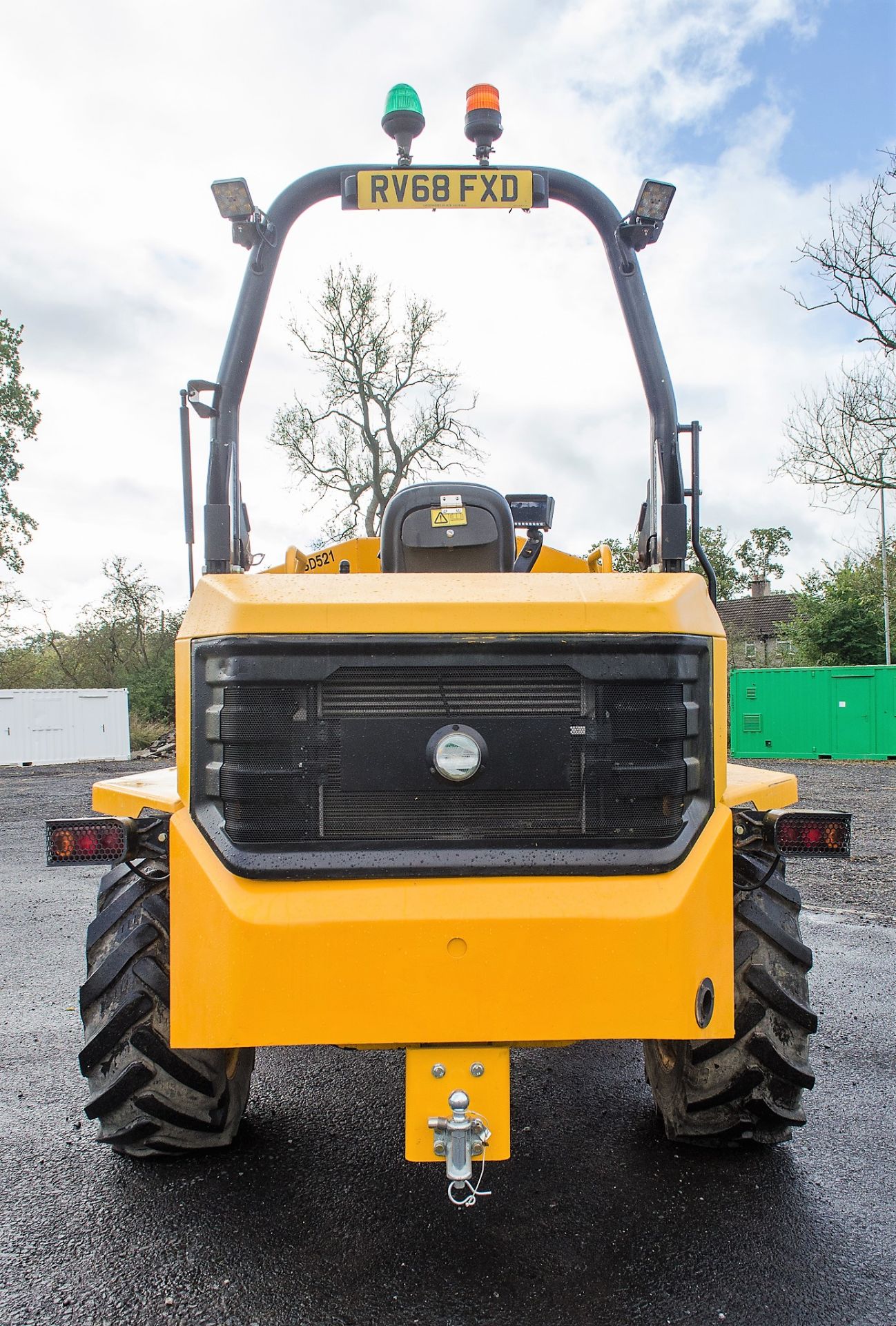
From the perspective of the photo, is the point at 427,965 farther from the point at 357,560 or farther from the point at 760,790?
the point at 357,560

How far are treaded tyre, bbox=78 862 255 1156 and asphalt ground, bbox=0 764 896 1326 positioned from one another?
0.22m

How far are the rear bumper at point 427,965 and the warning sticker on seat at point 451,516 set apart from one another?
1.33m

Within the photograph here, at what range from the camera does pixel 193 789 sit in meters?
2.37

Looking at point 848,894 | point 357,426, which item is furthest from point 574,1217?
point 357,426

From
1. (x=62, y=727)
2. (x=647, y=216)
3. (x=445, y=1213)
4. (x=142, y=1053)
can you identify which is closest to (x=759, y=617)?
(x=62, y=727)

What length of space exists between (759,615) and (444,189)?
51.2m

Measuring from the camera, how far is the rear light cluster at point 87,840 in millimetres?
2654

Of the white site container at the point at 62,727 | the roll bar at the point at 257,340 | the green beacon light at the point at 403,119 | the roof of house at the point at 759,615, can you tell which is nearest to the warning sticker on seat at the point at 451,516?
the roll bar at the point at 257,340

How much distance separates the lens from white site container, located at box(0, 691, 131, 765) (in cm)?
2142

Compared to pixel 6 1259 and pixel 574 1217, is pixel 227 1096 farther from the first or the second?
pixel 574 1217

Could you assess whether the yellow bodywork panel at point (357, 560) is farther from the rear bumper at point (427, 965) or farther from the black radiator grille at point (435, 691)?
the rear bumper at point (427, 965)

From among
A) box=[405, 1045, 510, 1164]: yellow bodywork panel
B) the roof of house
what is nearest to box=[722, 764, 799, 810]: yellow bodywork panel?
box=[405, 1045, 510, 1164]: yellow bodywork panel

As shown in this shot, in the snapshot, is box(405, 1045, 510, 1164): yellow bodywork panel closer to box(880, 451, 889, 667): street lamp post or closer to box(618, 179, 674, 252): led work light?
box(618, 179, 674, 252): led work light

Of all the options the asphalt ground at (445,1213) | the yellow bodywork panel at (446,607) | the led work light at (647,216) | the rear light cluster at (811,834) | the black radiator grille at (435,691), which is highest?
the led work light at (647,216)
